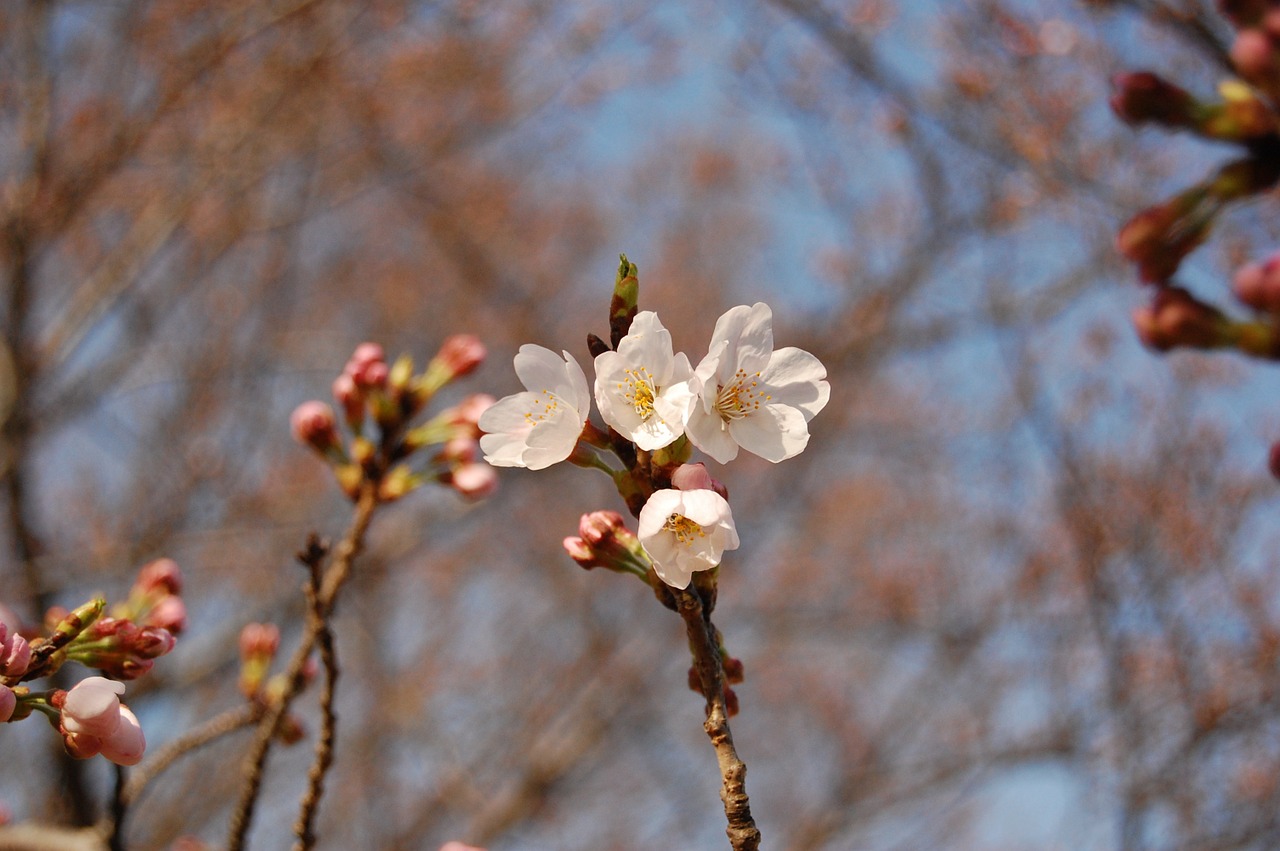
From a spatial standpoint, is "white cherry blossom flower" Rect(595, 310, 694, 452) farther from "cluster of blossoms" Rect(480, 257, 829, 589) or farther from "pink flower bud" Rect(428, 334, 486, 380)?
"pink flower bud" Rect(428, 334, 486, 380)

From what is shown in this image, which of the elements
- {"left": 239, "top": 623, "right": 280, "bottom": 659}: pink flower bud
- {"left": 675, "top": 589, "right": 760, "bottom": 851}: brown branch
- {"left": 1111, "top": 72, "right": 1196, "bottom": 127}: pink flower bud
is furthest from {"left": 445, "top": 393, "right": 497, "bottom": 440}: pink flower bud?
{"left": 1111, "top": 72, "right": 1196, "bottom": 127}: pink flower bud

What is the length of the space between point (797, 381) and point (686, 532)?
0.39m

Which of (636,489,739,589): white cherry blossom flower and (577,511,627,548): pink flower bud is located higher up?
(577,511,627,548): pink flower bud

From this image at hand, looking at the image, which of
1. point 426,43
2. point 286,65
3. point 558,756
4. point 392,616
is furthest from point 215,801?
point 426,43

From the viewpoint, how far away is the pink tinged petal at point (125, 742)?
1146 millimetres

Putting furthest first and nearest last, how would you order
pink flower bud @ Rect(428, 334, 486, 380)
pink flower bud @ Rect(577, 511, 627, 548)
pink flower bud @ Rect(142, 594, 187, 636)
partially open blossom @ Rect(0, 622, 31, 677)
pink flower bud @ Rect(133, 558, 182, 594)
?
pink flower bud @ Rect(428, 334, 486, 380)
pink flower bud @ Rect(133, 558, 182, 594)
pink flower bud @ Rect(142, 594, 187, 636)
pink flower bud @ Rect(577, 511, 627, 548)
partially open blossom @ Rect(0, 622, 31, 677)

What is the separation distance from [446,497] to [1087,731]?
144 inches

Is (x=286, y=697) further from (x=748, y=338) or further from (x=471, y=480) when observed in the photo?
(x=748, y=338)

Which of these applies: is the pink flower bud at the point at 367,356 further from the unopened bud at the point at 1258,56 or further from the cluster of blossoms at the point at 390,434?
the unopened bud at the point at 1258,56

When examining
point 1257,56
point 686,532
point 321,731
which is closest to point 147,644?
point 321,731

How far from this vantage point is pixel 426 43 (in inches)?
243

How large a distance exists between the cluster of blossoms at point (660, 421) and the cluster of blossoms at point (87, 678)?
1.68 feet

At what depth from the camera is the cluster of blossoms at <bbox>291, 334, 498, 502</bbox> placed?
1969 mm

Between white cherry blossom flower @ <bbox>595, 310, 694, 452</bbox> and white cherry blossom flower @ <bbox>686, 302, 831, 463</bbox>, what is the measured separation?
0.22ft
